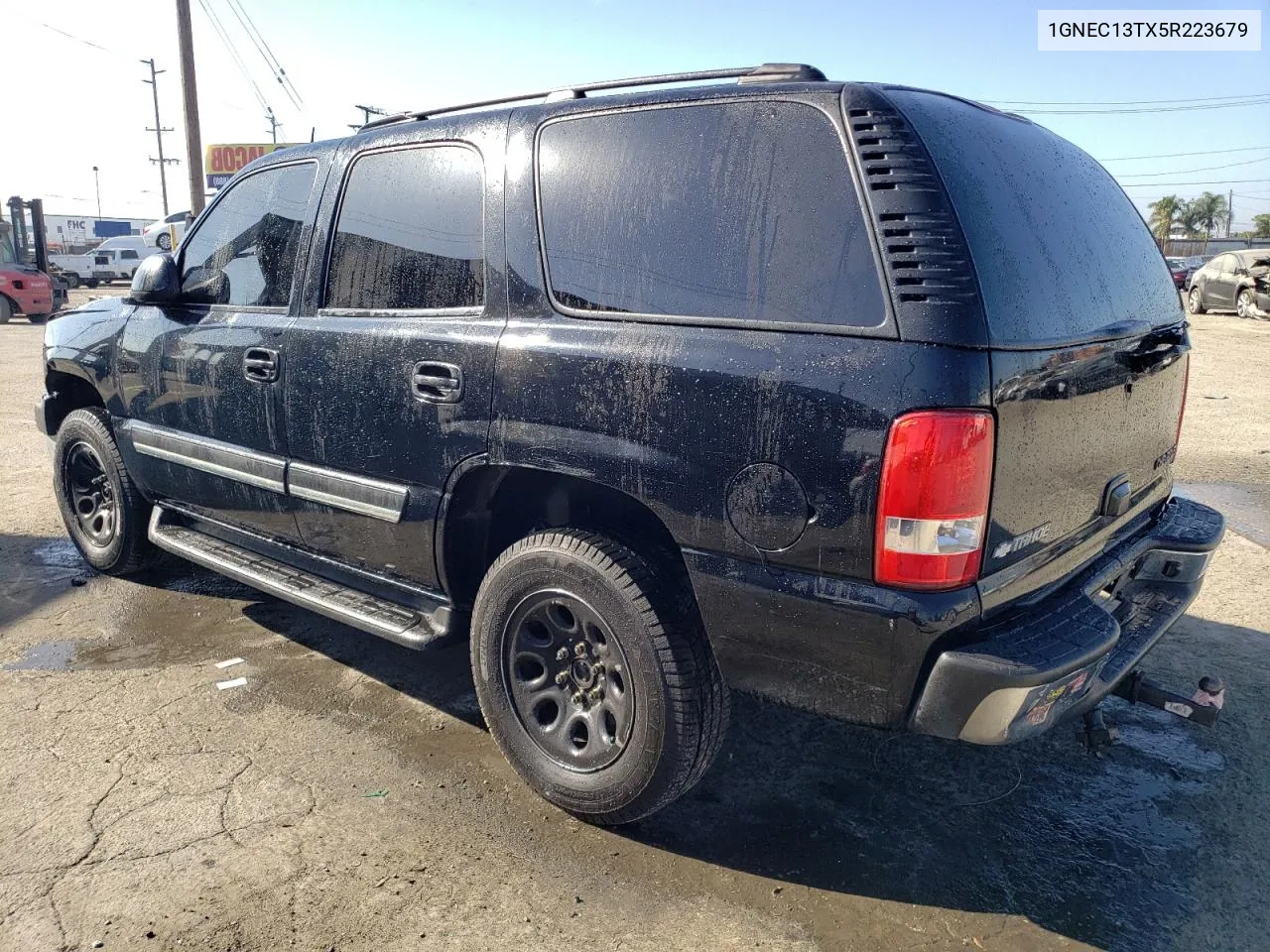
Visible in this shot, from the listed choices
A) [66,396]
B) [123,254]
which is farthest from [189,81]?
[123,254]

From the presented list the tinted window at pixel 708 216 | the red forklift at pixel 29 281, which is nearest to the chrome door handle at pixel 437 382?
the tinted window at pixel 708 216

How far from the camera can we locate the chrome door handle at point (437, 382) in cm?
282

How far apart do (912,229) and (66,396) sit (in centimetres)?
447

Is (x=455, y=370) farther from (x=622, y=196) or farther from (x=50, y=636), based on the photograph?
(x=50, y=636)

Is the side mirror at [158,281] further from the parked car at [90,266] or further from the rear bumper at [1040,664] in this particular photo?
the parked car at [90,266]

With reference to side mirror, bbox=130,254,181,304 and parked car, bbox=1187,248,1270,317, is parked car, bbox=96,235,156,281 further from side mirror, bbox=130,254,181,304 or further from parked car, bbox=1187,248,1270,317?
side mirror, bbox=130,254,181,304

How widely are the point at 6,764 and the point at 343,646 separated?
1256mm

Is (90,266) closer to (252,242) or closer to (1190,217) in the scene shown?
(252,242)

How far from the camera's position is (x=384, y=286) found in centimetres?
315

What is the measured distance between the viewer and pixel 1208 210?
6538cm

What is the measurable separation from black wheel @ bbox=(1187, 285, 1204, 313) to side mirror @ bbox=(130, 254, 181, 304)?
24.0 m

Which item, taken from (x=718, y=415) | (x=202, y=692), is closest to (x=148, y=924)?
(x=202, y=692)

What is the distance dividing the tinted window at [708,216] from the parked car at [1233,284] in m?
22.7

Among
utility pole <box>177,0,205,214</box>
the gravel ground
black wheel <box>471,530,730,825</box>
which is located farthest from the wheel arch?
utility pole <box>177,0,205,214</box>
